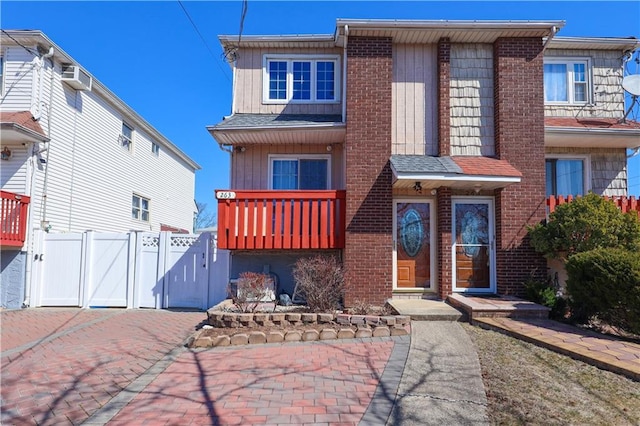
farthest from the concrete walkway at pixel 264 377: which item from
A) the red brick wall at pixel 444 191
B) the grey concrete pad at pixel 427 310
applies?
the red brick wall at pixel 444 191

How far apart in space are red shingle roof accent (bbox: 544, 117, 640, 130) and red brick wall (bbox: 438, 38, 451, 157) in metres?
2.58

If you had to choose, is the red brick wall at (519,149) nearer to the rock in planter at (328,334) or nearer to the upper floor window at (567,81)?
the upper floor window at (567,81)

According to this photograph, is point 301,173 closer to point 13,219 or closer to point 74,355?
point 74,355

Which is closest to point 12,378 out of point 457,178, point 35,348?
point 35,348

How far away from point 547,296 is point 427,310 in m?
2.39

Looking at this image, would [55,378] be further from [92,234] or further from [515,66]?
[515,66]

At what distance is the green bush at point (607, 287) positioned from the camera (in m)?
5.42

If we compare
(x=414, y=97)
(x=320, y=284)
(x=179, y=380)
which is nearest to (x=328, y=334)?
(x=320, y=284)

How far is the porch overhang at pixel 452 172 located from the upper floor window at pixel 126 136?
11192mm

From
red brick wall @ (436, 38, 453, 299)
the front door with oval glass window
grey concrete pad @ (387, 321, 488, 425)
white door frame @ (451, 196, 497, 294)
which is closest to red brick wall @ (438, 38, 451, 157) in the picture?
red brick wall @ (436, 38, 453, 299)

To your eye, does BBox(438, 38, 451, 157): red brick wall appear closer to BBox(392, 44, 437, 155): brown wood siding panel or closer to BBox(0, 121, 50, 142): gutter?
BBox(392, 44, 437, 155): brown wood siding panel

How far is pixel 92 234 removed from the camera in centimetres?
1002

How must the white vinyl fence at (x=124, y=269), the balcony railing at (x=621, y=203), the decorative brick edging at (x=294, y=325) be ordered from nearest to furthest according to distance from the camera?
the decorative brick edging at (x=294, y=325), the balcony railing at (x=621, y=203), the white vinyl fence at (x=124, y=269)

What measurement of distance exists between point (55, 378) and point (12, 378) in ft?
1.81
